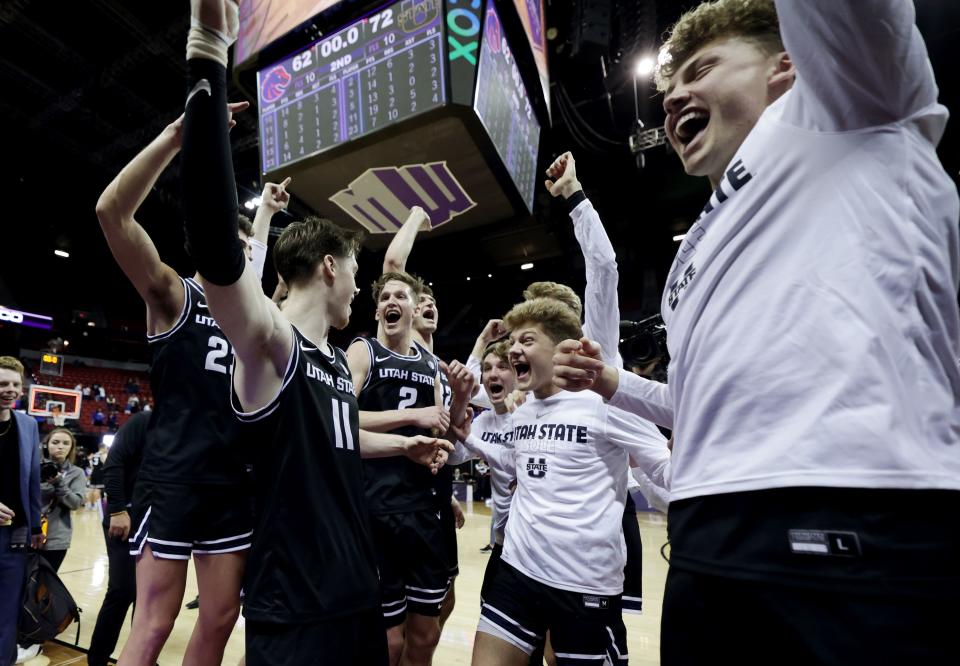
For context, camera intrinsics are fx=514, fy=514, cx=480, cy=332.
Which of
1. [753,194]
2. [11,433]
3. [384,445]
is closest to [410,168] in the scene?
[384,445]

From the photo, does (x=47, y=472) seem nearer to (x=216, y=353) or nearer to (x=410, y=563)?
(x=216, y=353)

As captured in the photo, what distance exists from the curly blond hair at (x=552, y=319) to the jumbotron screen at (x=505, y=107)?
1610 millimetres

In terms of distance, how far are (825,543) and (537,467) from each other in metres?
1.66

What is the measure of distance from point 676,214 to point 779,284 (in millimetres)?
10581

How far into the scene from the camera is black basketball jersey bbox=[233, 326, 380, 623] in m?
1.37

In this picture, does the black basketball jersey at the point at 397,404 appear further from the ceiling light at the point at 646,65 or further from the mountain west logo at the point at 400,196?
the ceiling light at the point at 646,65

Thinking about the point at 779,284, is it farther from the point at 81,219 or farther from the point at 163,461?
the point at 81,219

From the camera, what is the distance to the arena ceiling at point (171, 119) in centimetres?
622

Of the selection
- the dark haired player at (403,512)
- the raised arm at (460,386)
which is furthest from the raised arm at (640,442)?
the dark haired player at (403,512)

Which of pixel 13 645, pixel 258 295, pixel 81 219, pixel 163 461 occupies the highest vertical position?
pixel 81 219

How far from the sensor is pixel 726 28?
1100 mm

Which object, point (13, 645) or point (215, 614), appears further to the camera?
point (13, 645)

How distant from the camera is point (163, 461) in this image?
6.88ft

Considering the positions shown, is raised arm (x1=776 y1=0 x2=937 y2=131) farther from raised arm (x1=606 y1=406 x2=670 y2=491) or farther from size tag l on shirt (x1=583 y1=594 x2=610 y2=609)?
size tag l on shirt (x1=583 y1=594 x2=610 y2=609)
